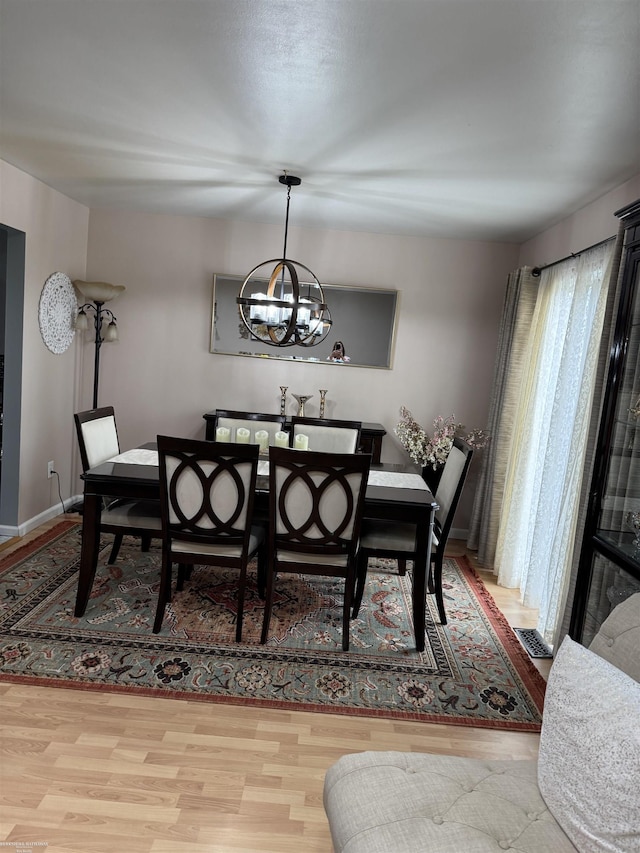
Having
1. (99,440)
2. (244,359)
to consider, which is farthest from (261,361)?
(99,440)

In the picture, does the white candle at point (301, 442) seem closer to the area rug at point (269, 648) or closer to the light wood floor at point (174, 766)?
the area rug at point (269, 648)

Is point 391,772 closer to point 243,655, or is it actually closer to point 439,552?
point 243,655

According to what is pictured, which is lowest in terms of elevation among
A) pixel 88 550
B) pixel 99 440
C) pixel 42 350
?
pixel 88 550

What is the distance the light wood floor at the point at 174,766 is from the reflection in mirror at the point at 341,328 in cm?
315

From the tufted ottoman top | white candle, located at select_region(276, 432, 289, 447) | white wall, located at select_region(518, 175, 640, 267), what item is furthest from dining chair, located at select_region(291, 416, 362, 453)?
the tufted ottoman top

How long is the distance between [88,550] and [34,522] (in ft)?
5.42

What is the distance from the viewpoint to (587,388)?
3211 mm

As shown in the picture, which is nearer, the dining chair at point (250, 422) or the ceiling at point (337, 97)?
the ceiling at point (337, 97)

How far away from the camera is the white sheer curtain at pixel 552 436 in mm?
3219

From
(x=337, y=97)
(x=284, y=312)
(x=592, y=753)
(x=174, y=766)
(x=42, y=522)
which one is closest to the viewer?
(x=592, y=753)

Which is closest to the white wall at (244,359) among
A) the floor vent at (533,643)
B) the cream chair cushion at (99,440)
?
the cream chair cushion at (99,440)

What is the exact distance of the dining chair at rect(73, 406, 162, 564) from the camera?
10.6ft

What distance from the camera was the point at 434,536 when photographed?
11.5 feet

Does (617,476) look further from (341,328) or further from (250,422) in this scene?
(341,328)
